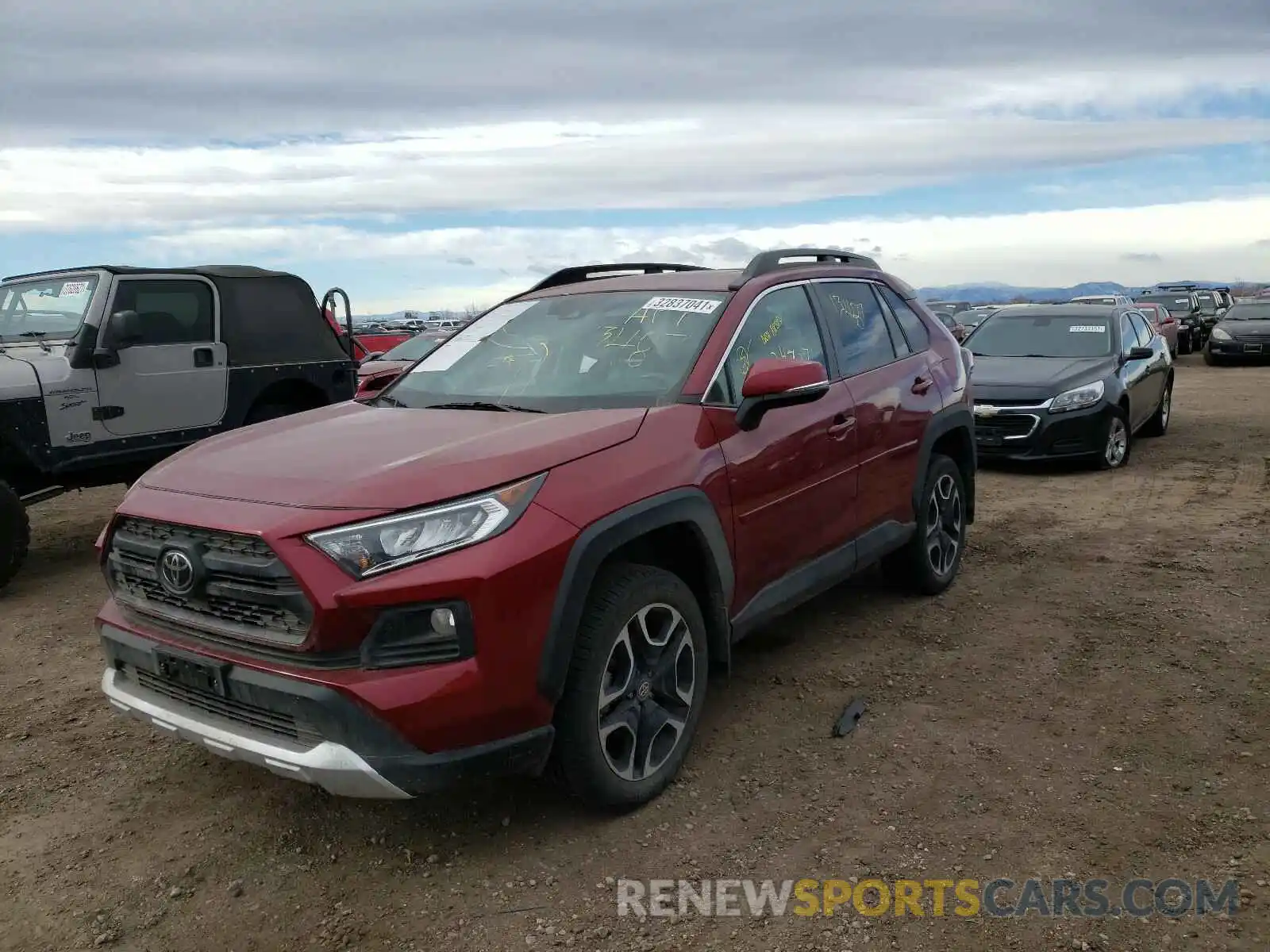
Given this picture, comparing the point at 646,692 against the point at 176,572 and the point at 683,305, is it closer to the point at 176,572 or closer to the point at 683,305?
the point at 176,572

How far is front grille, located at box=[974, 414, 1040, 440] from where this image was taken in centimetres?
917

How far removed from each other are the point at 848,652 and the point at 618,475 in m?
2.10

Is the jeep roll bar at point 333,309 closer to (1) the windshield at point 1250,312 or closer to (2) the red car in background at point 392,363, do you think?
(2) the red car in background at point 392,363

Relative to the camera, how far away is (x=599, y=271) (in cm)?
510

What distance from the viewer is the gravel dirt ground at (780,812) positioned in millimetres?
2811

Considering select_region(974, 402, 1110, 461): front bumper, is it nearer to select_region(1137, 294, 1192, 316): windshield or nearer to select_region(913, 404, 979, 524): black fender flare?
select_region(913, 404, 979, 524): black fender flare

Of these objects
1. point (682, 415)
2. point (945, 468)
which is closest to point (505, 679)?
point (682, 415)

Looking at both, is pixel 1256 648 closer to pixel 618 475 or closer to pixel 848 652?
pixel 848 652

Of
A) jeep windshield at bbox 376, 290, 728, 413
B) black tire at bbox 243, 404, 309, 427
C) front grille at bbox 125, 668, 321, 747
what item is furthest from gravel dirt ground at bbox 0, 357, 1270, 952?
black tire at bbox 243, 404, 309, 427

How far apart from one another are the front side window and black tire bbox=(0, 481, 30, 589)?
480 centimetres

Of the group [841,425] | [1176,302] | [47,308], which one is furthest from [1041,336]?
[1176,302]

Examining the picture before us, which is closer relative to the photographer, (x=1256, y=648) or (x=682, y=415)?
(x=682, y=415)

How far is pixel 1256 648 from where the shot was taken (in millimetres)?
4637

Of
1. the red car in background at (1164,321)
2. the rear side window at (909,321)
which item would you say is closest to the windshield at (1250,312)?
the red car in background at (1164,321)
